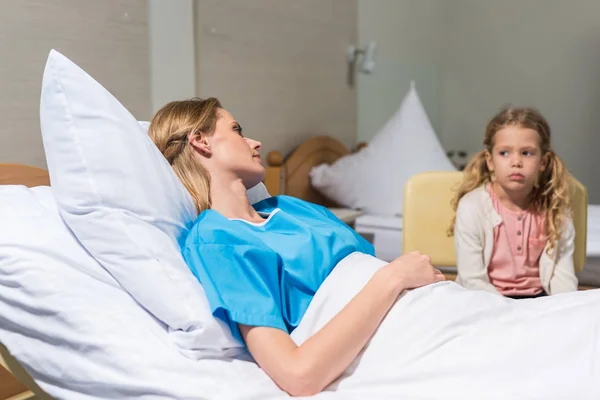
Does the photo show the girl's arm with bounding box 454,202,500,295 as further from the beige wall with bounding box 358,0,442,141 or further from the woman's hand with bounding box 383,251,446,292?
the beige wall with bounding box 358,0,442,141

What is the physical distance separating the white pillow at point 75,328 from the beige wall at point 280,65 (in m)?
1.24

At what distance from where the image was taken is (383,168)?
2770 mm

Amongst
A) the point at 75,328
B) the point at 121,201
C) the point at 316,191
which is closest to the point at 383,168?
the point at 316,191

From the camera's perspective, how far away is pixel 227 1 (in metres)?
2.28

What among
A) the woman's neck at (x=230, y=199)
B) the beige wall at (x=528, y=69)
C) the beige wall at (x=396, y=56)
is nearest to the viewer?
the woman's neck at (x=230, y=199)

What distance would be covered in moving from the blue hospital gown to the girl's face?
1.92 feet

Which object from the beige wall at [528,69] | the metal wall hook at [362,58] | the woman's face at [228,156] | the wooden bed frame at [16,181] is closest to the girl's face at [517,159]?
the woman's face at [228,156]

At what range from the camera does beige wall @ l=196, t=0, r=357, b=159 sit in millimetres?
2232

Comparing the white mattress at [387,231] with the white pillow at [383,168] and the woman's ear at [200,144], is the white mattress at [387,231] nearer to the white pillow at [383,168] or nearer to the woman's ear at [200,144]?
the white pillow at [383,168]

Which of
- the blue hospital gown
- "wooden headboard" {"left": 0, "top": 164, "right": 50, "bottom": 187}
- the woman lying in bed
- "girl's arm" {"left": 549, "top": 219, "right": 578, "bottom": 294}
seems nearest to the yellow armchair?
"girl's arm" {"left": 549, "top": 219, "right": 578, "bottom": 294}

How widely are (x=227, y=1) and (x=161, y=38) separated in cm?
45

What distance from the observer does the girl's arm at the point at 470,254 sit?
1.61 metres

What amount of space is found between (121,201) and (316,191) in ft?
6.21

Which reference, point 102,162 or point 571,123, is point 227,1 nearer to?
point 102,162
